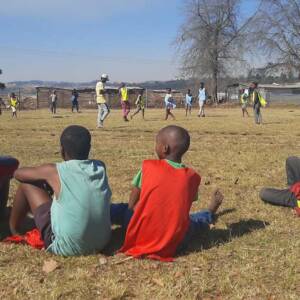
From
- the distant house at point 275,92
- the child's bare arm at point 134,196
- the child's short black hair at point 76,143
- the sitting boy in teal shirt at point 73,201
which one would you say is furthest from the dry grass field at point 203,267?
the distant house at point 275,92

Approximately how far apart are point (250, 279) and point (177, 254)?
714mm

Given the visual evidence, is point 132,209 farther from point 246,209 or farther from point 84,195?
point 246,209

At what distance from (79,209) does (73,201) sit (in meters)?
0.07

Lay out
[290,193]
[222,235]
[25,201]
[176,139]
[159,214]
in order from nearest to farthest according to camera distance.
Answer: [159,214], [176,139], [25,201], [222,235], [290,193]

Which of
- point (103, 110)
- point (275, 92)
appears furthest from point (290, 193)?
point (275, 92)

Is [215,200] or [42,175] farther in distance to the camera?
[215,200]

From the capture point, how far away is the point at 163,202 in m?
4.44

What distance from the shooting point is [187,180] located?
4.54 metres

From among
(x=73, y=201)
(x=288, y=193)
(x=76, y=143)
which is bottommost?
(x=288, y=193)

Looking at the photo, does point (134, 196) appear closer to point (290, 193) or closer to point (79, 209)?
point (79, 209)

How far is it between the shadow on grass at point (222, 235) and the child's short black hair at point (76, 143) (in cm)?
112

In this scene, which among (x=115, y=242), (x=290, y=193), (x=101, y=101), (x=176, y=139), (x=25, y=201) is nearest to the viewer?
(x=176, y=139)

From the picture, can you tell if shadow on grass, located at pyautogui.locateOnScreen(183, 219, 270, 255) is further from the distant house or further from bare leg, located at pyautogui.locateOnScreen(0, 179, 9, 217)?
the distant house

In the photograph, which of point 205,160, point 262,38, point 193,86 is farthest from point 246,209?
point 193,86
